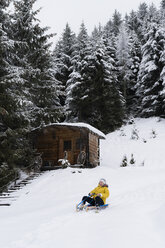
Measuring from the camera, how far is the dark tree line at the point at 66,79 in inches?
530

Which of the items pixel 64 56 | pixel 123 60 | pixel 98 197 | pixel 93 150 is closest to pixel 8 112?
pixel 98 197

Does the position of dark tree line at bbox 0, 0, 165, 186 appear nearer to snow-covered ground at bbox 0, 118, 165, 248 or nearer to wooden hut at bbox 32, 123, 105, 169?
wooden hut at bbox 32, 123, 105, 169

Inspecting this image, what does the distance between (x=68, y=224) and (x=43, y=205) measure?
14.3ft

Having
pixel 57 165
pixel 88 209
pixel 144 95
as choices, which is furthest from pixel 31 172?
pixel 144 95

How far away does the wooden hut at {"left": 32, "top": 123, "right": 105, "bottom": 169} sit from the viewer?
1925 centimetres

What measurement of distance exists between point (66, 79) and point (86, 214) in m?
29.2

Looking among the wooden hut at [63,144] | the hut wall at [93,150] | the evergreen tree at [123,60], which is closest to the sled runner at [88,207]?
the wooden hut at [63,144]

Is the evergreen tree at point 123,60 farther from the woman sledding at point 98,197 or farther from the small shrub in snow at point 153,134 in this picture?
the woman sledding at point 98,197

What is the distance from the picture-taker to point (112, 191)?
11.1 meters

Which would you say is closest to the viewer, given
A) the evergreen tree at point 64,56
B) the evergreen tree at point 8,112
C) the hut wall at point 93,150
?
the evergreen tree at point 8,112

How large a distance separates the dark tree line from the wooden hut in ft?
4.12

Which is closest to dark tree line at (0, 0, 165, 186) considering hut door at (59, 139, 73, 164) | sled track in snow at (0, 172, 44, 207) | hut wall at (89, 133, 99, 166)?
sled track in snow at (0, 172, 44, 207)

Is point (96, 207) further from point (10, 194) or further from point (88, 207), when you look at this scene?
point (10, 194)

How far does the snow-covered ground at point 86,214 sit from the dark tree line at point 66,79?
2.69m
